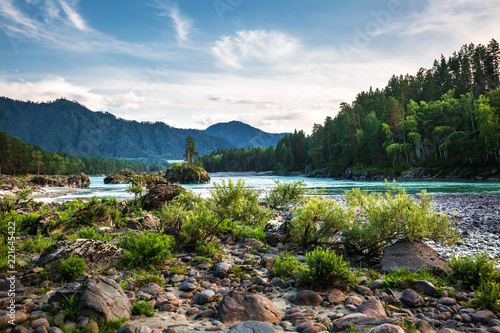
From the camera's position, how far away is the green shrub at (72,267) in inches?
239

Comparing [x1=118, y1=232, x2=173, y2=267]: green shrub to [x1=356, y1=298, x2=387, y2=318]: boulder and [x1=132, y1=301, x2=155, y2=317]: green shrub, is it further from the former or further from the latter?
[x1=356, y1=298, x2=387, y2=318]: boulder

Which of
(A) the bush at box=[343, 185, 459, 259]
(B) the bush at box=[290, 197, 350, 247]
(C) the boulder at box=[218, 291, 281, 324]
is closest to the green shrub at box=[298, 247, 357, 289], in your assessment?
(C) the boulder at box=[218, 291, 281, 324]

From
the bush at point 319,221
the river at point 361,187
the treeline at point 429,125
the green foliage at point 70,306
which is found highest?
→ the treeline at point 429,125

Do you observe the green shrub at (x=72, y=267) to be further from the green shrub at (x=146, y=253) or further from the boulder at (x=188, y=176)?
the boulder at (x=188, y=176)

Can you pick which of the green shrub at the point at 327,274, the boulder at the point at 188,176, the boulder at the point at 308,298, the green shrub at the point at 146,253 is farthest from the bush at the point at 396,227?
Answer: the boulder at the point at 188,176

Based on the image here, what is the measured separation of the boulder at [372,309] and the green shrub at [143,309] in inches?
146

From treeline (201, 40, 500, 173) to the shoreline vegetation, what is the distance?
199ft

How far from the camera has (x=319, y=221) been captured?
29.7ft

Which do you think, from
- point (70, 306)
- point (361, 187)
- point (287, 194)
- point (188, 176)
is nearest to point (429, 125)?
point (361, 187)

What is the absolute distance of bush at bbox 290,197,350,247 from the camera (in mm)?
8578

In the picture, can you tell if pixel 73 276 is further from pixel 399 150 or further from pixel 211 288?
pixel 399 150

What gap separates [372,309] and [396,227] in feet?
11.2

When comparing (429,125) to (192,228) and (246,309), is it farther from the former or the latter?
(246,309)

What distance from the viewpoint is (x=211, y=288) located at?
6023mm
